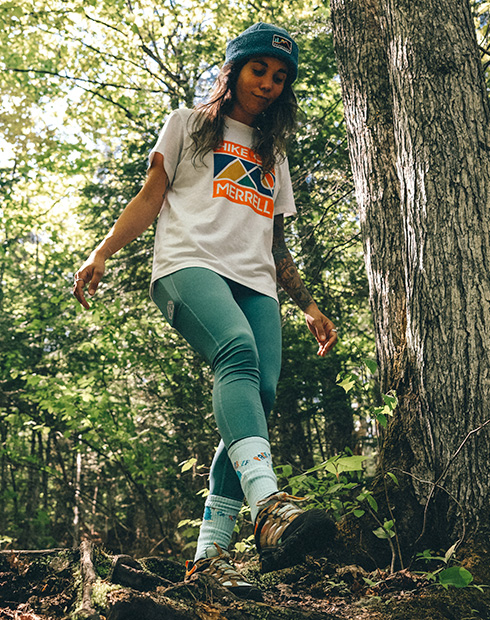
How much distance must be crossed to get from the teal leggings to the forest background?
256 centimetres

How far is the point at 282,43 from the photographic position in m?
2.45

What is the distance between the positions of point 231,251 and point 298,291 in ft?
1.98

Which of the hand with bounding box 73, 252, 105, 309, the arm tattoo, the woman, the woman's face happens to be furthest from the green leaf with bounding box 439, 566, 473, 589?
the woman's face

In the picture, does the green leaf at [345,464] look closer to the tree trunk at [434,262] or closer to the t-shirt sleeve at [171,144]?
the tree trunk at [434,262]

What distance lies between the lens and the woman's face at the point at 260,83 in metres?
2.48

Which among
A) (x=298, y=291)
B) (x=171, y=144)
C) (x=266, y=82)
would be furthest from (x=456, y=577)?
(x=266, y=82)

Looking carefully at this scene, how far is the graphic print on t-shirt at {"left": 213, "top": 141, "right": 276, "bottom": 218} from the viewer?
7.90ft

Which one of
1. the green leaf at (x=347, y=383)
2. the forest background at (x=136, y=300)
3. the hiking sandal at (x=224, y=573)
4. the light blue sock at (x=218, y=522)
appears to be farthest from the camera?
the forest background at (x=136, y=300)

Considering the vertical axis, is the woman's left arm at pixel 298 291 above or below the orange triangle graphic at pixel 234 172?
below

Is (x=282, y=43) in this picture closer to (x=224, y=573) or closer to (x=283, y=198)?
(x=283, y=198)

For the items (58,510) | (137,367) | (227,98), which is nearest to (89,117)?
(137,367)

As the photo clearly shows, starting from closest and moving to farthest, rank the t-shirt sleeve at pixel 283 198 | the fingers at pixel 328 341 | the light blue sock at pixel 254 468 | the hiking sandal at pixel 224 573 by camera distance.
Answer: the light blue sock at pixel 254 468 → the hiking sandal at pixel 224 573 → the fingers at pixel 328 341 → the t-shirt sleeve at pixel 283 198

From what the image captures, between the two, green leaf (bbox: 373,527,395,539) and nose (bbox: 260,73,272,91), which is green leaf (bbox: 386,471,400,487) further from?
nose (bbox: 260,73,272,91)

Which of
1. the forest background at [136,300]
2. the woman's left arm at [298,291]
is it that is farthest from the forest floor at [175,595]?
the forest background at [136,300]
